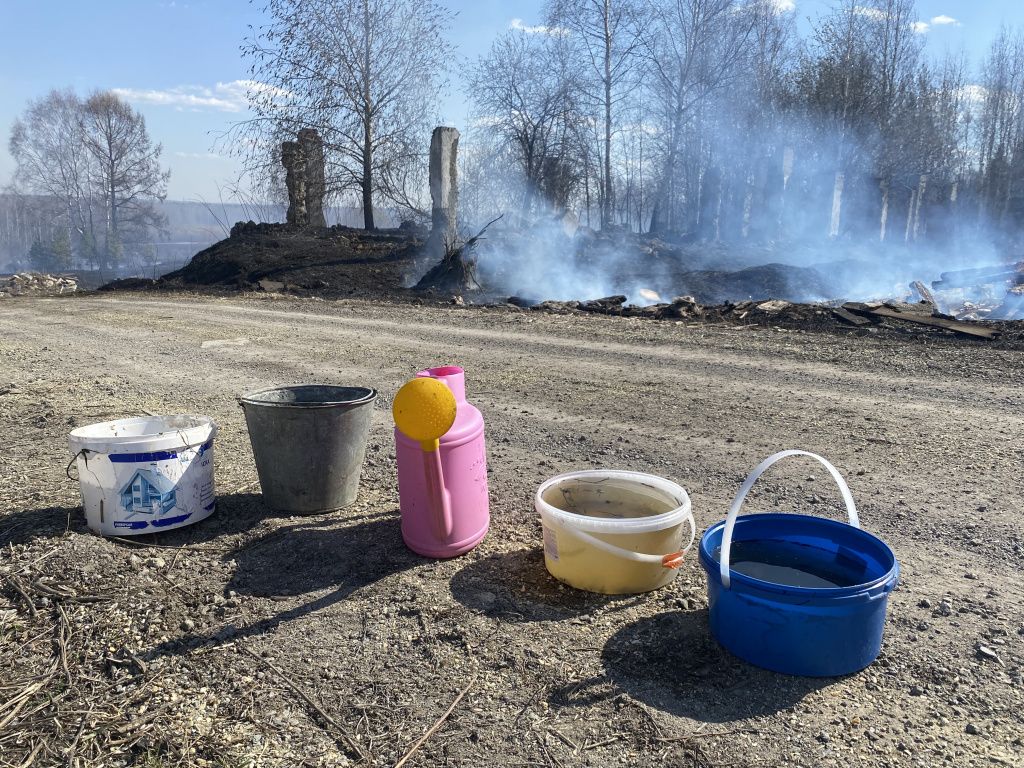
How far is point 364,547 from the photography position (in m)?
3.20

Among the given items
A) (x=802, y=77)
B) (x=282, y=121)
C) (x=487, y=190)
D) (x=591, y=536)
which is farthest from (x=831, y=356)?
(x=802, y=77)

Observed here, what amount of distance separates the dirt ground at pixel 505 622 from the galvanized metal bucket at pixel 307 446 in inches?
4.9

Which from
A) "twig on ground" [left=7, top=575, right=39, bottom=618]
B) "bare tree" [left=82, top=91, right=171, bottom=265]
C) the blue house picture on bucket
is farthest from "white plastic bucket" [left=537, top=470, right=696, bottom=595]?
"bare tree" [left=82, top=91, right=171, bottom=265]

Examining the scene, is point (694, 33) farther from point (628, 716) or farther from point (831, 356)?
point (628, 716)

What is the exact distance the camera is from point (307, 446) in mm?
3344

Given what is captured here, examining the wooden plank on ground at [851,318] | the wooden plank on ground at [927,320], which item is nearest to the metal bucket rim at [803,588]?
the wooden plank on ground at [927,320]

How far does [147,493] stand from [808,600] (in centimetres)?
273

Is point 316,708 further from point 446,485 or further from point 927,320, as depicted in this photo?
point 927,320

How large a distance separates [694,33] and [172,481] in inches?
1149

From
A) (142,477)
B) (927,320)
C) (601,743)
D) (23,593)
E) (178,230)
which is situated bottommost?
(601,743)

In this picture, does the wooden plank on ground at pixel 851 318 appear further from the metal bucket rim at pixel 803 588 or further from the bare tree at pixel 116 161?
the bare tree at pixel 116 161

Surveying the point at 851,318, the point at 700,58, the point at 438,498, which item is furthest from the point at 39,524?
the point at 700,58

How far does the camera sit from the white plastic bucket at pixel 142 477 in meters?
3.05

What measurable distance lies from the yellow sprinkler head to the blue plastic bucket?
1.04m
